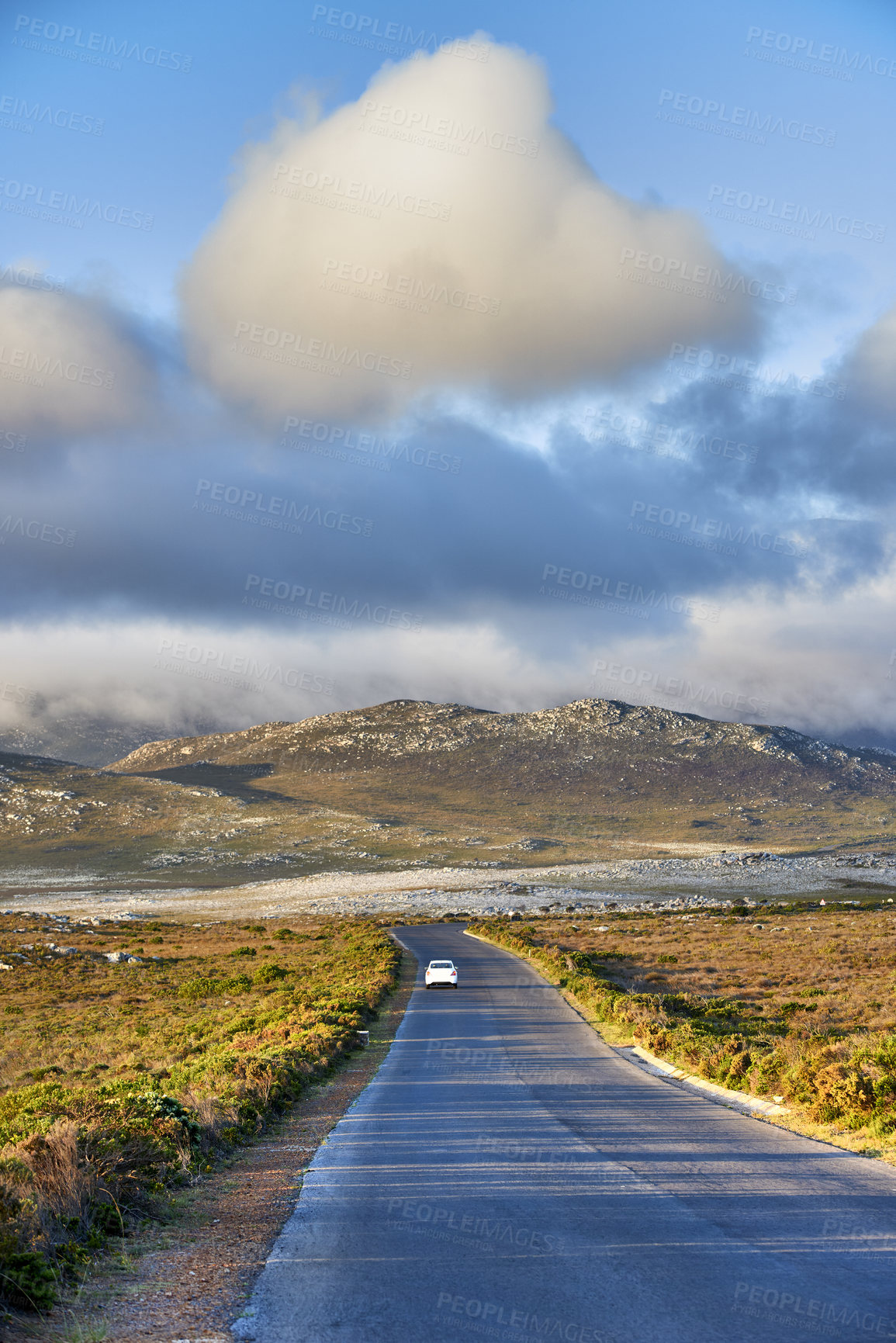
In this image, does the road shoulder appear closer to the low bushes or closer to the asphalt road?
the asphalt road

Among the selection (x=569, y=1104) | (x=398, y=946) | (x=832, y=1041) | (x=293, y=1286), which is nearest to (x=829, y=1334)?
(x=293, y=1286)

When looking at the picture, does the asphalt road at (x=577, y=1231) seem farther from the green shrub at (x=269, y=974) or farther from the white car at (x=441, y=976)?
the green shrub at (x=269, y=974)

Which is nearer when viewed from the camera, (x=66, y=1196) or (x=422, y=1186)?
(x=66, y=1196)

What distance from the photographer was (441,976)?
37.8m

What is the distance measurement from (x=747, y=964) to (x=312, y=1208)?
40.4m

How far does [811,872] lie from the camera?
13038 cm

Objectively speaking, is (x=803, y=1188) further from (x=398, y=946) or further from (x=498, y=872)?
(x=498, y=872)

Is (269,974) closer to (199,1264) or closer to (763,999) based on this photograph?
(763,999)

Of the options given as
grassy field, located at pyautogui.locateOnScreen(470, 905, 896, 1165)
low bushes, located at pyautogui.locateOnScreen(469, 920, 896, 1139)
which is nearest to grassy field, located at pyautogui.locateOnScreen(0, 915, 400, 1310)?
low bushes, located at pyautogui.locateOnScreen(469, 920, 896, 1139)

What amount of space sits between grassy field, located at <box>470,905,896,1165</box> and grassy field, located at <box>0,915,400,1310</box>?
8829mm

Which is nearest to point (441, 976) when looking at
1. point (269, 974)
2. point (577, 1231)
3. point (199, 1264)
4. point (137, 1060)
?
point (269, 974)

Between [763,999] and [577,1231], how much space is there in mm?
27941

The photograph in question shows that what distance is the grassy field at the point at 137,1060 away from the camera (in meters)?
8.11

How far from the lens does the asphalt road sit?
251 inches
